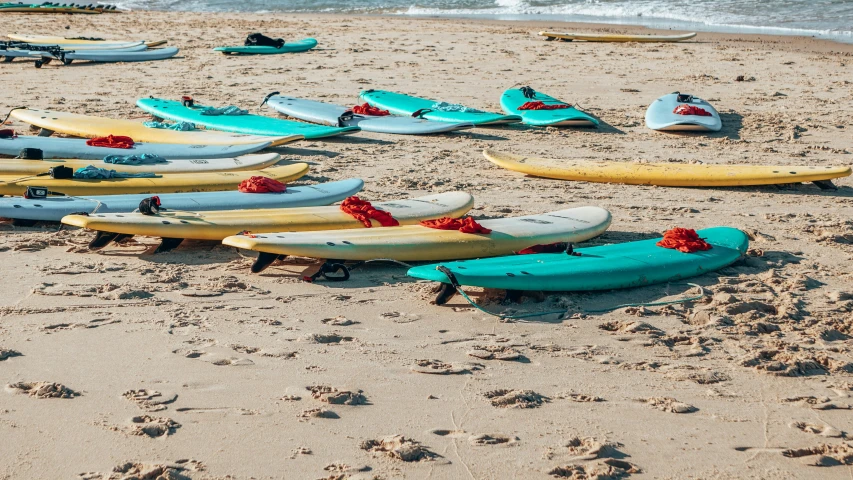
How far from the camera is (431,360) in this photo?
369cm

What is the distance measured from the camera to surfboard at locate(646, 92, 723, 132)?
8.19 meters

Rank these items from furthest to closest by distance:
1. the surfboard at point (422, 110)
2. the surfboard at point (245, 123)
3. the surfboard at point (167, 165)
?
the surfboard at point (422, 110) < the surfboard at point (245, 123) < the surfboard at point (167, 165)

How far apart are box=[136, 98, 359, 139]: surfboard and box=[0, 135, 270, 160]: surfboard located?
2.55ft

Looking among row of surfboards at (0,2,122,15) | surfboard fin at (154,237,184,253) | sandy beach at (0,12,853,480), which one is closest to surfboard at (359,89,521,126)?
sandy beach at (0,12,853,480)

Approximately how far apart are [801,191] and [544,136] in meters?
2.36

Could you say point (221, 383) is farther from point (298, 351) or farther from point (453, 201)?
point (453, 201)

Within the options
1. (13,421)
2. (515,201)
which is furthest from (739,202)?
(13,421)

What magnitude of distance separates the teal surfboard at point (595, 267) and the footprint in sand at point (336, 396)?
38.7 inches

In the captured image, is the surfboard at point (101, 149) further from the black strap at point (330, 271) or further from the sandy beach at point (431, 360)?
the black strap at point (330, 271)

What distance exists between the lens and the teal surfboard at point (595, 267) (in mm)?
4285

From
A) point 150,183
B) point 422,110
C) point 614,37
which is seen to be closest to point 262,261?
point 150,183

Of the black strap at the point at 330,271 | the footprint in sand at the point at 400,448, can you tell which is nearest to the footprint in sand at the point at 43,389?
the footprint in sand at the point at 400,448

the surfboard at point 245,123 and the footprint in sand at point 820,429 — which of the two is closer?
the footprint in sand at point 820,429

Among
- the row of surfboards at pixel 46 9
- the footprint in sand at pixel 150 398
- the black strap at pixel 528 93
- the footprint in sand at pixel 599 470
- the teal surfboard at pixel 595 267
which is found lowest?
the footprint in sand at pixel 599 470
